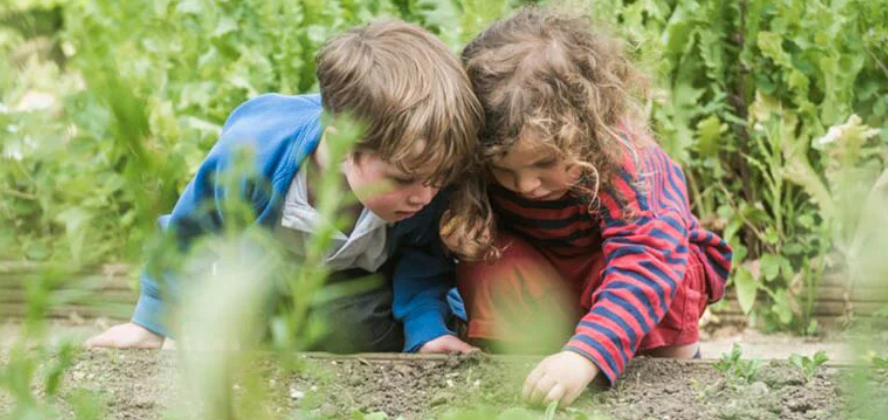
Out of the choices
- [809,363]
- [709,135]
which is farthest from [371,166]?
[709,135]

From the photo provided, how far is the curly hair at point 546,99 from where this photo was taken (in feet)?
7.95

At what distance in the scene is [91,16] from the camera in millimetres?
4414

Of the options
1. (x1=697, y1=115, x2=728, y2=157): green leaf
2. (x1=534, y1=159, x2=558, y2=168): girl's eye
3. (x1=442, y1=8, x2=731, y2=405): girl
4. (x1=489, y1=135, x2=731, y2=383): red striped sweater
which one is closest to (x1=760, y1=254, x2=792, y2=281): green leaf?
(x1=697, y1=115, x2=728, y2=157): green leaf

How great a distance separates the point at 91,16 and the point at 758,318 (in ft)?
7.79

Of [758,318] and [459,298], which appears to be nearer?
[459,298]

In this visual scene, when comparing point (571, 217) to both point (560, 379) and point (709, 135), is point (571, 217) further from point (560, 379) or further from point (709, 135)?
point (709, 135)

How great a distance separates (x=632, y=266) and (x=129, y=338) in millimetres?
1139

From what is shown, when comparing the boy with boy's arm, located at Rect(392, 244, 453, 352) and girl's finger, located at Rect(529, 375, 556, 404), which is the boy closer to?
boy's arm, located at Rect(392, 244, 453, 352)

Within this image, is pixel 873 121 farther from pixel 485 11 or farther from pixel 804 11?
pixel 485 11

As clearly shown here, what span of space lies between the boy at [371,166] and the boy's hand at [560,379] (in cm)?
37

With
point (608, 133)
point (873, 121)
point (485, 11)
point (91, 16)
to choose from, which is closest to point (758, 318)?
point (873, 121)

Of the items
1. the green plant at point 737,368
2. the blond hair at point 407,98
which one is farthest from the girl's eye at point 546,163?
the green plant at point 737,368

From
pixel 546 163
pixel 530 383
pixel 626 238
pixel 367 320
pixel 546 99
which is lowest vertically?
pixel 367 320

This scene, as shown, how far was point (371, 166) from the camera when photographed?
2336mm
